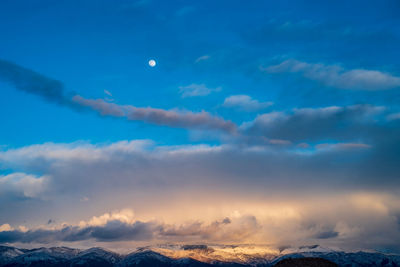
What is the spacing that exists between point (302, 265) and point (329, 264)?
11426 mm

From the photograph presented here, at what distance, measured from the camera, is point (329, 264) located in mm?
150125

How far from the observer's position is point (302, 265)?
148 meters

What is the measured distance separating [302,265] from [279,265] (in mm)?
8979

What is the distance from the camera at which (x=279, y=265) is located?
492ft

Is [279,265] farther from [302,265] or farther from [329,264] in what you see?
[329,264]

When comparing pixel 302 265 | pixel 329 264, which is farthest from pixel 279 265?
pixel 329 264

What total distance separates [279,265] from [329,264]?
66.2 feet
